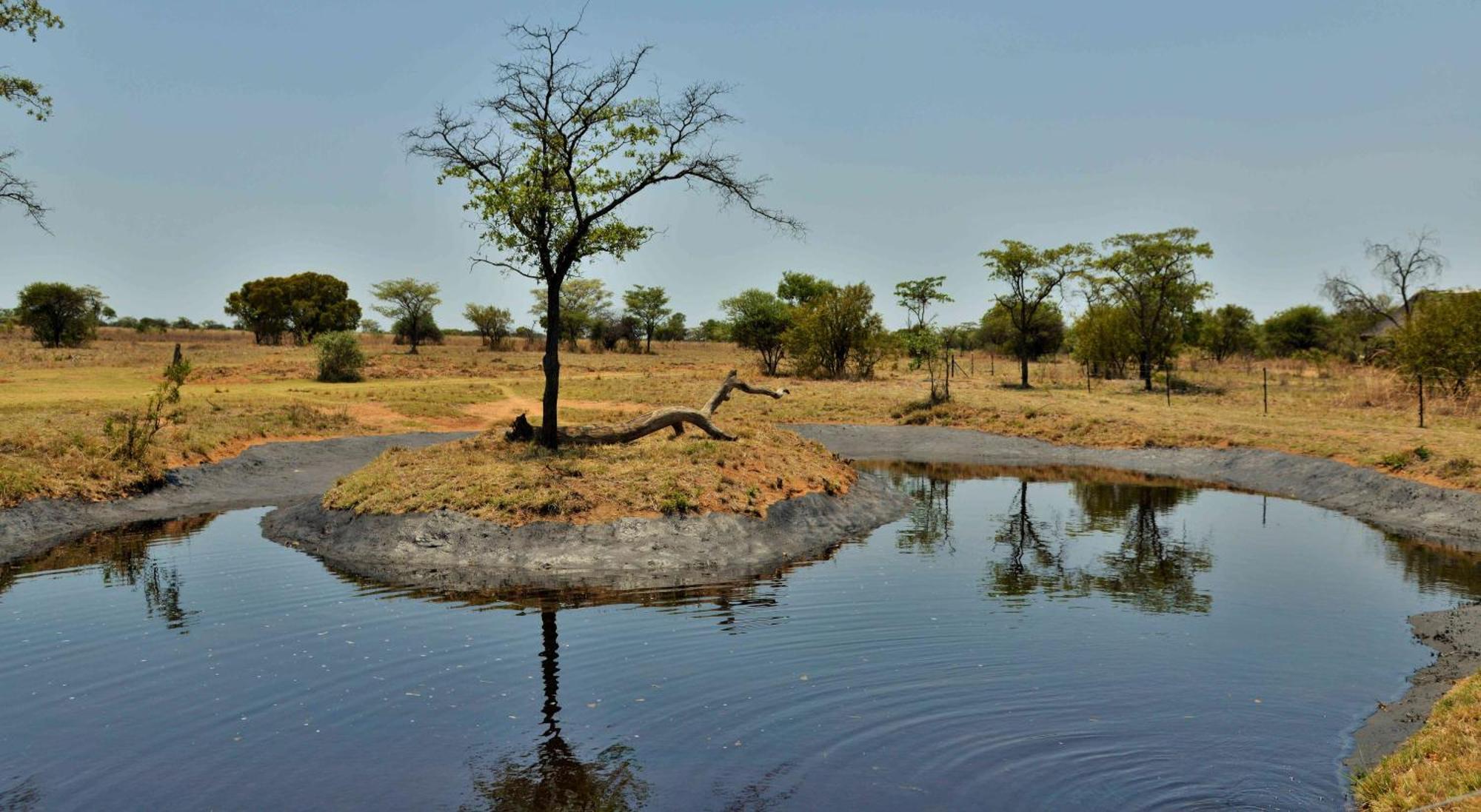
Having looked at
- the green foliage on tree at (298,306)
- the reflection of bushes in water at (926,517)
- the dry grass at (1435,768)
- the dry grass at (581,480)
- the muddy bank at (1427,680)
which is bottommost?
the muddy bank at (1427,680)

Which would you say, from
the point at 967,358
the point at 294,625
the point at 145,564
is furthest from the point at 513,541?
the point at 967,358

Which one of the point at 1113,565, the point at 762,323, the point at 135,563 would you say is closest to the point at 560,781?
the point at 1113,565

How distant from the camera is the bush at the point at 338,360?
54531mm

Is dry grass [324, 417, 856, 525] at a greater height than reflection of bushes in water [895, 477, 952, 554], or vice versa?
dry grass [324, 417, 856, 525]

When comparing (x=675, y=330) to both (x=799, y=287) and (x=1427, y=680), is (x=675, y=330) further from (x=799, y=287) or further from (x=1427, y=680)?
(x=1427, y=680)

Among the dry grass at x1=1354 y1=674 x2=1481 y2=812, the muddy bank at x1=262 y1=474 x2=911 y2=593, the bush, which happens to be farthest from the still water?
the bush

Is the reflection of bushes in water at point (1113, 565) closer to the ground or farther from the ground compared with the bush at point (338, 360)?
closer to the ground

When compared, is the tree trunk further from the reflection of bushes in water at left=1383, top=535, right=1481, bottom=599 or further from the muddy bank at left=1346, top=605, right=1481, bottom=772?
the reflection of bushes in water at left=1383, top=535, right=1481, bottom=599

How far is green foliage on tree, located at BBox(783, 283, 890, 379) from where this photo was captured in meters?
61.6

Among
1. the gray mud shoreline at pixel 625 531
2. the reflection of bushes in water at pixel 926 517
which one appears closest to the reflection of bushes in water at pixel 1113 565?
the reflection of bushes in water at pixel 926 517

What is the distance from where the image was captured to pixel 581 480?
1962 cm

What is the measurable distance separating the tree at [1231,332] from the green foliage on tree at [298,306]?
84639 millimetres

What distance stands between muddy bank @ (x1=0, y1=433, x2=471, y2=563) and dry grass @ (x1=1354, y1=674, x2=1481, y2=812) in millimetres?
22498

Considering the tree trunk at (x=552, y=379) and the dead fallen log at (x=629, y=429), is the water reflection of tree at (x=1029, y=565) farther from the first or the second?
the tree trunk at (x=552, y=379)
